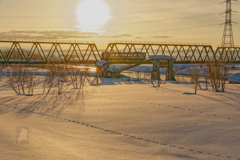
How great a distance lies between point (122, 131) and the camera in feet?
21.8

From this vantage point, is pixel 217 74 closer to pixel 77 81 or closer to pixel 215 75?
pixel 215 75

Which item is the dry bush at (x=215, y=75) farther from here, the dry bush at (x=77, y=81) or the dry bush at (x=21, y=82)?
the dry bush at (x=21, y=82)

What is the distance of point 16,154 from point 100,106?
222 inches

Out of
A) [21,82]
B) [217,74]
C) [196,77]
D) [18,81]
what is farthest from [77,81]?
[217,74]

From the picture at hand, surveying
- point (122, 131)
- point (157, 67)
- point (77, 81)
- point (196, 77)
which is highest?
point (157, 67)

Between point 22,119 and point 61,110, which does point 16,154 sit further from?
point 61,110

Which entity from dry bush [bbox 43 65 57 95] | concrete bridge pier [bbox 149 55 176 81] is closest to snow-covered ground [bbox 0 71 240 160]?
dry bush [bbox 43 65 57 95]

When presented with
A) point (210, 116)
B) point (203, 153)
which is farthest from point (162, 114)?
point (203, 153)

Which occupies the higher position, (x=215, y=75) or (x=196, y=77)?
(x=215, y=75)

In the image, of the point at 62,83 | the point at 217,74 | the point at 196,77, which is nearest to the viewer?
the point at 196,77

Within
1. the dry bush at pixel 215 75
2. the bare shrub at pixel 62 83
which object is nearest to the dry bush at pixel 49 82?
the bare shrub at pixel 62 83

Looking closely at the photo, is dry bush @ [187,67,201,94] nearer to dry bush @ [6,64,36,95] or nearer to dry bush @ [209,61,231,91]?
dry bush @ [209,61,231,91]

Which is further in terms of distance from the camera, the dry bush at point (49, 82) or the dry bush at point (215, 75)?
the dry bush at point (215, 75)

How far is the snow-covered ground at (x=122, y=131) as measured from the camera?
504 centimetres
